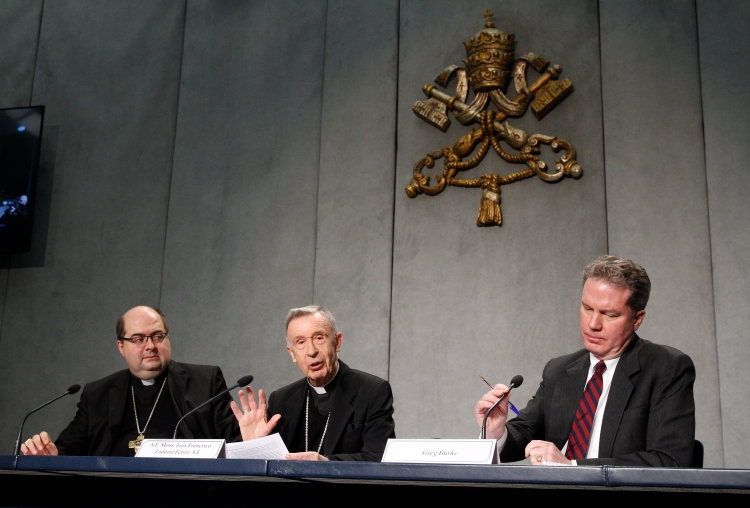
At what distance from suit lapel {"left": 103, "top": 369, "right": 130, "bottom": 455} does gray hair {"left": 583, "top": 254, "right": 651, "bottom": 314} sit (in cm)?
237

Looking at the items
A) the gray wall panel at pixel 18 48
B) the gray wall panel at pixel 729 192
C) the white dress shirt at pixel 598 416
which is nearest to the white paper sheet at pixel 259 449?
the white dress shirt at pixel 598 416

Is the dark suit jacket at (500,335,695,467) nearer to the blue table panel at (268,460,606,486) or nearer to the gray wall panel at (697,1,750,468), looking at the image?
the blue table panel at (268,460,606,486)

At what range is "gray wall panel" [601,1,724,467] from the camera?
4.12m

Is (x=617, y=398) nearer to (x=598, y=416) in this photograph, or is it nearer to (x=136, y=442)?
(x=598, y=416)

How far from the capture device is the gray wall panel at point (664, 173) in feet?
13.5

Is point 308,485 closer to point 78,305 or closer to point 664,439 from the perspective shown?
point 664,439

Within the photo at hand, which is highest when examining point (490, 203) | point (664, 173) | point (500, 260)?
point (664, 173)

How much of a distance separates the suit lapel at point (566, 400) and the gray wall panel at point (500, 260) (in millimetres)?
1401

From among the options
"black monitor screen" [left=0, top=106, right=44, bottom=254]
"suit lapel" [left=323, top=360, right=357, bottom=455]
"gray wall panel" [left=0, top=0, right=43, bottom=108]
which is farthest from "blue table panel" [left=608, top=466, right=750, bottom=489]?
"gray wall panel" [left=0, top=0, right=43, bottom=108]

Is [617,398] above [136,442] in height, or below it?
above

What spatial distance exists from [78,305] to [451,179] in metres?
2.60

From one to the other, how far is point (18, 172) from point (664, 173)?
13.3 ft

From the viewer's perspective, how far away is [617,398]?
2.76 metres

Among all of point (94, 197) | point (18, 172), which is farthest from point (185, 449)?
point (18, 172)
